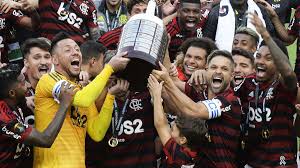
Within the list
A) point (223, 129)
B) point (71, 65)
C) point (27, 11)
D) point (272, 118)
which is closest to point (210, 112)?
point (223, 129)

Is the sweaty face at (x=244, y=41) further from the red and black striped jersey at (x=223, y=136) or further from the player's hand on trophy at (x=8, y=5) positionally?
the player's hand on trophy at (x=8, y=5)

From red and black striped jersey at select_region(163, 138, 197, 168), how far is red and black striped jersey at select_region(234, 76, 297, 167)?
1108mm

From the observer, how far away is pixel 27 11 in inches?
389

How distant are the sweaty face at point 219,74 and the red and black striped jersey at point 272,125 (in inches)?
17.4

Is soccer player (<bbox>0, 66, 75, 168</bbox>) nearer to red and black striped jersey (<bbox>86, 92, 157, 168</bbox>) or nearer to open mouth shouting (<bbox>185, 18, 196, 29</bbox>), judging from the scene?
red and black striped jersey (<bbox>86, 92, 157, 168</bbox>)

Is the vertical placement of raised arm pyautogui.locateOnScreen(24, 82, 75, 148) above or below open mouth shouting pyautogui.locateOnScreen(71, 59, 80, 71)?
below

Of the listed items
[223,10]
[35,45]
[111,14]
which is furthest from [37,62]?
[223,10]

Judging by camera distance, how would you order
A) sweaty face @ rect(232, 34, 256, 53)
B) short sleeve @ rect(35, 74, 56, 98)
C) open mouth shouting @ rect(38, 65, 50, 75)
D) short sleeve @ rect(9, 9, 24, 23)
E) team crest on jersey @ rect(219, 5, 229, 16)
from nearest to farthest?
short sleeve @ rect(35, 74, 56, 98)
open mouth shouting @ rect(38, 65, 50, 75)
sweaty face @ rect(232, 34, 256, 53)
short sleeve @ rect(9, 9, 24, 23)
team crest on jersey @ rect(219, 5, 229, 16)

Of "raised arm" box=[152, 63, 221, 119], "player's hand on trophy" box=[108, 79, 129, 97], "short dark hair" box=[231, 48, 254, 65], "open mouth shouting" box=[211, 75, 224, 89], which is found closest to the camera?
"player's hand on trophy" box=[108, 79, 129, 97]

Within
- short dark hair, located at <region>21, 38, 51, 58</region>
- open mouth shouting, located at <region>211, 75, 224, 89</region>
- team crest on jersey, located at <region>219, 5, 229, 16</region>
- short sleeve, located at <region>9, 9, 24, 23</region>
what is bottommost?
open mouth shouting, located at <region>211, 75, 224, 89</region>

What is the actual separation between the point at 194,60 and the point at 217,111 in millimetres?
1452

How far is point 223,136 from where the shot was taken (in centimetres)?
744

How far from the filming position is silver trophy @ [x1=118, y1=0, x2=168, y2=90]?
6.32m

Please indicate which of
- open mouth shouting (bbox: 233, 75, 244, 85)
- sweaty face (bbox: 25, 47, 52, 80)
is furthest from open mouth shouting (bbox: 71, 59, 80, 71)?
open mouth shouting (bbox: 233, 75, 244, 85)
